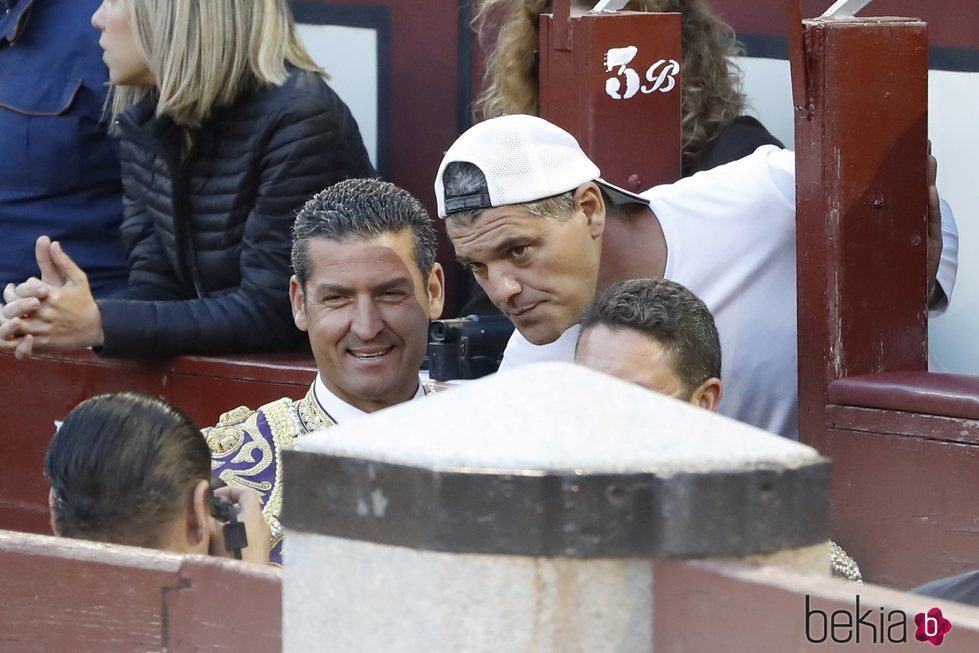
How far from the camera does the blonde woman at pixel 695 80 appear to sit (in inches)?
150

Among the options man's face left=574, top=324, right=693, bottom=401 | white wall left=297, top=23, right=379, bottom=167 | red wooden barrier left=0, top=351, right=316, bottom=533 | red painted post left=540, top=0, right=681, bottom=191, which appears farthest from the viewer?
white wall left=297, top=23, right=379, bottom=167

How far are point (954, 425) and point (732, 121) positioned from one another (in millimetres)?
1153

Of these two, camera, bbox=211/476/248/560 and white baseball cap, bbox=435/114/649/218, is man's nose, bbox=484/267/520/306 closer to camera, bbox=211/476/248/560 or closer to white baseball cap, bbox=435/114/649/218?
white baseball cap, bbox=435/114/649/218

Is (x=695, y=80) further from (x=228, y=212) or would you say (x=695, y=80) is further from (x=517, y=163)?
(x=228, y=212)

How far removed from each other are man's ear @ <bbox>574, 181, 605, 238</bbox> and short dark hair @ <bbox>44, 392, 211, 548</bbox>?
0.93 meters

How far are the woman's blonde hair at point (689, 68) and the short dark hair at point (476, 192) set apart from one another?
825mm

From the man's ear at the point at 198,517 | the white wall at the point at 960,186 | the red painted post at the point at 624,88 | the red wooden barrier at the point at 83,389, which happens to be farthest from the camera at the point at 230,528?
the white wall at the point at 960,186

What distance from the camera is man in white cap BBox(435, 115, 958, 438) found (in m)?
3.05

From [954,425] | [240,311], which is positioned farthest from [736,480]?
[240,311]

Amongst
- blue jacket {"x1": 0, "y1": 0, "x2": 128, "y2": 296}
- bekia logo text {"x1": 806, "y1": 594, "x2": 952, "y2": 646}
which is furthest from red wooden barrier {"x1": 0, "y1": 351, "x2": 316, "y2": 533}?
bekia logo text {"x1": 806, "y1": 594, "x2": 952, "y2": 646}

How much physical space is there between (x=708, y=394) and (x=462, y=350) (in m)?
1.06

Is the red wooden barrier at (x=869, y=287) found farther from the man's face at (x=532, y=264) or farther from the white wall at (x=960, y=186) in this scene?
the white wall at (x=960, y=186)

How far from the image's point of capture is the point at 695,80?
3.86 m

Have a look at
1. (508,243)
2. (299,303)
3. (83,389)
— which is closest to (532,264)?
(508,243)
